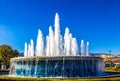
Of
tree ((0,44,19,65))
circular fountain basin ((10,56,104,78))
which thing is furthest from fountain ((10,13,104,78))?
tree ((0,44,19,65))

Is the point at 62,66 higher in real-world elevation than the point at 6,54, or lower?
lower

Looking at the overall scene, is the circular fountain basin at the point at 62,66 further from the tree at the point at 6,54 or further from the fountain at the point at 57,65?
the tree at the point at 6,54

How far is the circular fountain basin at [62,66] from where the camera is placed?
42.8 metres

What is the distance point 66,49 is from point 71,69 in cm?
1447

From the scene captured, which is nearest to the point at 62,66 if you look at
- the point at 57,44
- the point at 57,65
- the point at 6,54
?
the point at 57,65

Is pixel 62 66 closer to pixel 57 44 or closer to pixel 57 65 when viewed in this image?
pixel 57 65

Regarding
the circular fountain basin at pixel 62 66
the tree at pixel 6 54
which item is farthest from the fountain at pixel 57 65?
the tree at pixel 6 54

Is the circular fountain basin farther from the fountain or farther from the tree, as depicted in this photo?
the tree

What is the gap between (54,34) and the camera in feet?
187

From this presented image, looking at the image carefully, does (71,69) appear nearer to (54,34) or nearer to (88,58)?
(88,58)

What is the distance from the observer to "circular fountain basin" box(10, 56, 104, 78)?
42.8m

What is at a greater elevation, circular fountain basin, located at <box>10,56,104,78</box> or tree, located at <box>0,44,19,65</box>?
tree, located at <box>0,44,19,65</box>

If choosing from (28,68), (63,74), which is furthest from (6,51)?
(63,74)

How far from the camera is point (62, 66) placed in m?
43.0
